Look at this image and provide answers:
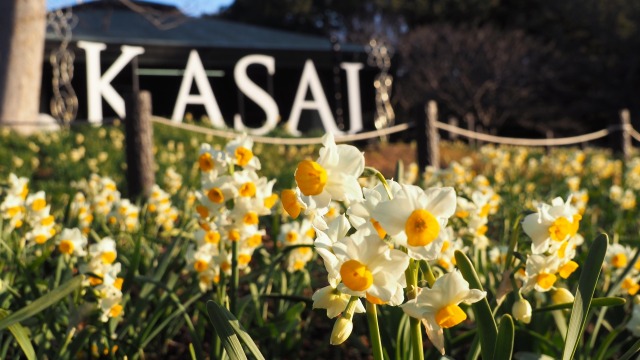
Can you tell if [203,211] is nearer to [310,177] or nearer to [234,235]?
[234,235]

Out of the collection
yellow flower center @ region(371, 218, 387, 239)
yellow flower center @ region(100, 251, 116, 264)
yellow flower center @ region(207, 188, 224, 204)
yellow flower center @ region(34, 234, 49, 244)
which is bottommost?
yellow flower center @ region(34, 234, 49, 244)

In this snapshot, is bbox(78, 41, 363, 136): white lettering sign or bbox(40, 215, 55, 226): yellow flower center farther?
bbox(78, 41, 363, 136): white lettering sign

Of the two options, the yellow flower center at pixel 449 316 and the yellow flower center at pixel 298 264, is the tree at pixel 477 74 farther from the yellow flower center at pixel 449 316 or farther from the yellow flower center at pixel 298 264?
the yellow flower center at pixel 449 316

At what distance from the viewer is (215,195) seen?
1788 millimetres

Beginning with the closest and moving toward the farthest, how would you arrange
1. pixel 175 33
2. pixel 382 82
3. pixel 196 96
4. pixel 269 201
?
pixel 269 201 → pixel 196 96 → pixel 382 82 → pixel 175 33

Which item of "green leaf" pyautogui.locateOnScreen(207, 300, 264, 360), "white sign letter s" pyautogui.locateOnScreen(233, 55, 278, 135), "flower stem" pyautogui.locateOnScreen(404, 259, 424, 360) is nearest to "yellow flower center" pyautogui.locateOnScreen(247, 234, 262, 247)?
"green leaf" pyautogui.locateOnScreen(207, 300, 264, 360)

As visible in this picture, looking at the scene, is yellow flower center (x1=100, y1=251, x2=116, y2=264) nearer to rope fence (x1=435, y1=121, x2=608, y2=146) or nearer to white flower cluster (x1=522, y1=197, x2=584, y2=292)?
white flower cluster (x1=522, y1=197, x2=584, y2=292)

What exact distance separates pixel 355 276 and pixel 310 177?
16cm

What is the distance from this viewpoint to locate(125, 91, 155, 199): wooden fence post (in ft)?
15.8

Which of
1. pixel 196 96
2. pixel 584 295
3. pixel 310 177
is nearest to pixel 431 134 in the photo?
pixel 584 295

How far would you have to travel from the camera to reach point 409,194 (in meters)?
0.94

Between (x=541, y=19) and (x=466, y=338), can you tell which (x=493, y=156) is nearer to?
(x=466, y=338)

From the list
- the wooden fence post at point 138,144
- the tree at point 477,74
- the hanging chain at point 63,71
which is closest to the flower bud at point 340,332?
the wooden fence post at point 138,144

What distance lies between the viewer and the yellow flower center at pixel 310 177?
99 cm
